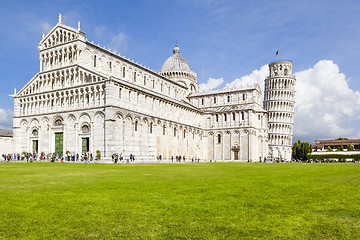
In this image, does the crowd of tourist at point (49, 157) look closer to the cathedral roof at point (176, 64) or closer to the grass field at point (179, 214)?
the grass field at point (179, 214)

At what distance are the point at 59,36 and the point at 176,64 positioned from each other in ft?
128

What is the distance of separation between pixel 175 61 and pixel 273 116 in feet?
136

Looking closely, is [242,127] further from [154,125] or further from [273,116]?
[273,116]

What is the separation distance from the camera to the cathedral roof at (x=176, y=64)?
86.5 meters

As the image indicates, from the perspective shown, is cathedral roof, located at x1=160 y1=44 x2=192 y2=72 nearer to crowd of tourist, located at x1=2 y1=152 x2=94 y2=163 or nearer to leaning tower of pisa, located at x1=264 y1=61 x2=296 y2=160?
leaning tower of pisa, located at x1=264 y1=61 x2=296 y2=160

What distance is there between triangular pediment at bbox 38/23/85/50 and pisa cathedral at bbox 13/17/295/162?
17 cm

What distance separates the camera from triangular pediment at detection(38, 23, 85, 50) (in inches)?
2046

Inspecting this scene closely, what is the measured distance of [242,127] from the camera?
73.1 m

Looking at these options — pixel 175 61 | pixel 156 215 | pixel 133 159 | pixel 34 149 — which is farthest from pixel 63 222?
pixel 175 61

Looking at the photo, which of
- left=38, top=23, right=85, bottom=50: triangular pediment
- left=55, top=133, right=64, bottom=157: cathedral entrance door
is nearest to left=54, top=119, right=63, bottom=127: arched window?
left=55, top=133, right=64, bottom=157: cathedral entrance door

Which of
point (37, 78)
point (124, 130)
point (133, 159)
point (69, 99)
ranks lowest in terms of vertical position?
point (133, 159)

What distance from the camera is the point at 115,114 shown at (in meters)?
47.0

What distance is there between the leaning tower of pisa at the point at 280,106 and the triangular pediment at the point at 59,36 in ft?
241

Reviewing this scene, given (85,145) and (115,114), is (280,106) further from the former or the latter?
(85,145)
